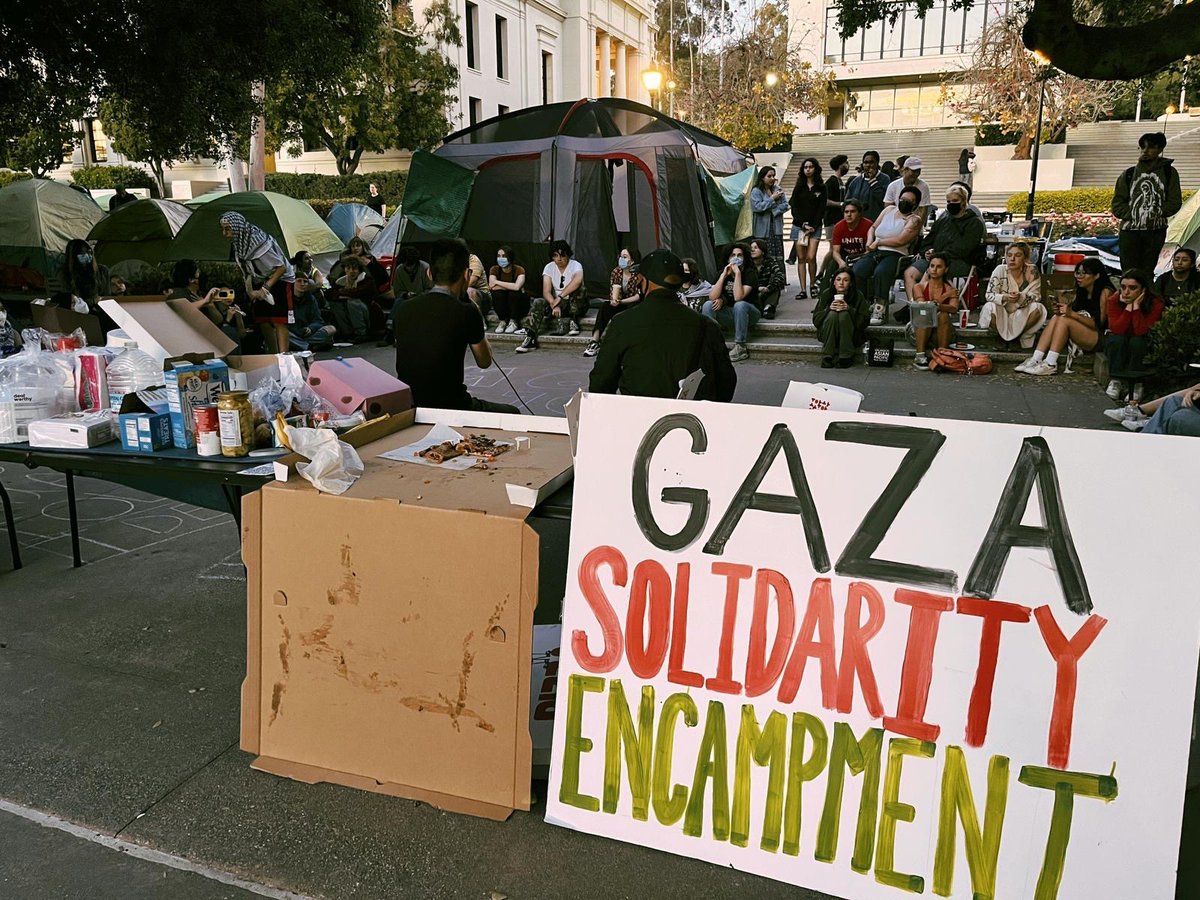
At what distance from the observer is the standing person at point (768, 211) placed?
14.0m

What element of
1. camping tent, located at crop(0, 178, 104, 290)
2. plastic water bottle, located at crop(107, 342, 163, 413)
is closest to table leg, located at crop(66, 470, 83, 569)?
plastic water bottle, located at crop(107, 342, 163, 413)

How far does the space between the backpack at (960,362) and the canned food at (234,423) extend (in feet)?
27.7

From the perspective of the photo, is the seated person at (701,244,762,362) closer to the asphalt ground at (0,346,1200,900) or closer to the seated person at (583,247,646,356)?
the seated person at (583,247,646,356)

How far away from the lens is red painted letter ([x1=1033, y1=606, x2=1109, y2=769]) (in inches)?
79.7

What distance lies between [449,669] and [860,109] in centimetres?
5593

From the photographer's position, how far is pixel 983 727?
6.91 ft

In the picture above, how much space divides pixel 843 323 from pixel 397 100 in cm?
2701

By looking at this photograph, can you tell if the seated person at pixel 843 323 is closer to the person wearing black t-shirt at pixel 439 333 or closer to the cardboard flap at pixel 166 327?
the person wearing black t-shirt at pixel 439 333

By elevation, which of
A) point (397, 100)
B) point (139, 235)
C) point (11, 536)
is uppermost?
point (397, 100)

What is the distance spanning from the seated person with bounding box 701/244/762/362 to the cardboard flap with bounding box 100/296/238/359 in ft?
24.3

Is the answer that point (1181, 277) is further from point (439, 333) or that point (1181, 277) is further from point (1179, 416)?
point (439, 333)

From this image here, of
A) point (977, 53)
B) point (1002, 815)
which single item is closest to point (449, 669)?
point (1002, 815)

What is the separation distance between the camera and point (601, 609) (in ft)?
8.03

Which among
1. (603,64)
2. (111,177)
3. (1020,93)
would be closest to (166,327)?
(1020,93)
